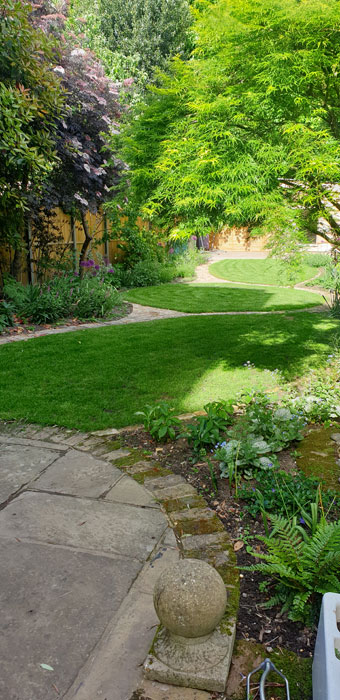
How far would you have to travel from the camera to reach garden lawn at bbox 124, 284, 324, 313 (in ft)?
32.3

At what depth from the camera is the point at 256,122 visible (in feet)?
11.2

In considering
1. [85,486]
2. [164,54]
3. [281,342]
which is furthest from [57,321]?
[164,54]

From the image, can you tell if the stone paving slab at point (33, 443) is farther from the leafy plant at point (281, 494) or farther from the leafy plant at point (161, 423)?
the leafy plant at point (281, 494)

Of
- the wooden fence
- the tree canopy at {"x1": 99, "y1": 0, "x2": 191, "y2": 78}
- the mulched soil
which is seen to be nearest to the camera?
the mulched soil

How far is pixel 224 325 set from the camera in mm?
7719

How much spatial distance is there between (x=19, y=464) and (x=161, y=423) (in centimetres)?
106

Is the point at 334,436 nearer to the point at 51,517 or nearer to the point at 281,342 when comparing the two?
the point at 51,517

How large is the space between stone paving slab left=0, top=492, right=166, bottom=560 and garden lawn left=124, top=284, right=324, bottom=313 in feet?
22.5

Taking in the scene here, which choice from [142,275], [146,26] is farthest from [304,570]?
[146,26]

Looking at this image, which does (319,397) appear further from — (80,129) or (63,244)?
(63,244)

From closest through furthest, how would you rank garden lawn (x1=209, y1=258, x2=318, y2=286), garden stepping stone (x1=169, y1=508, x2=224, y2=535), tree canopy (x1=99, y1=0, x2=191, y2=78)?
garden stepping stone (x1=169, y1=508, x2=224, y2=535), garden lawn (x1=209, y1=258, x2=318, y2=286), tree canopy (x1=99, y1=0, x2=191, y2=78)

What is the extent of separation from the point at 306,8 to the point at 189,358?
3.77m

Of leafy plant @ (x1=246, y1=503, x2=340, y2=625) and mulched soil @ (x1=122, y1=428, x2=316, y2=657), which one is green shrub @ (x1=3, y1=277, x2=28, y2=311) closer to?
mulched soil @ (x1=122, y1=428, x2=316, y2=657)

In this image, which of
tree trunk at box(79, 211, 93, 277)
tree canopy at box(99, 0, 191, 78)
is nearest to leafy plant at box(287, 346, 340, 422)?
tree trunk at box(79, 211, 93, 277)
